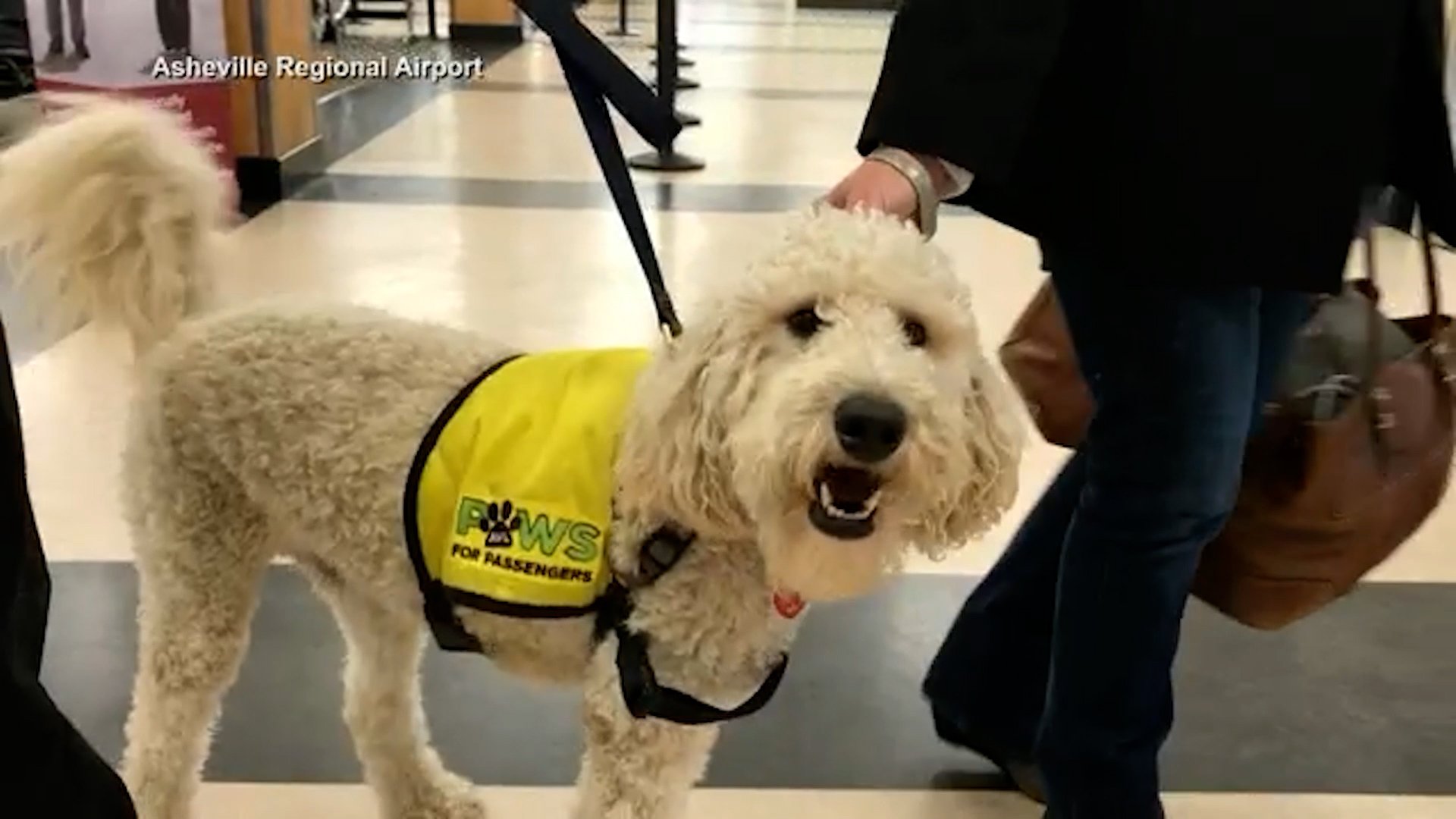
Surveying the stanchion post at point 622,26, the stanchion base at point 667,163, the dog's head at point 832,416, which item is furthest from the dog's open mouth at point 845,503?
the stanchion post at point 622,26

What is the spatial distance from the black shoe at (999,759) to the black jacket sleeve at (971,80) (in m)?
0.99

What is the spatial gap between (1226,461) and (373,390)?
2.77ft

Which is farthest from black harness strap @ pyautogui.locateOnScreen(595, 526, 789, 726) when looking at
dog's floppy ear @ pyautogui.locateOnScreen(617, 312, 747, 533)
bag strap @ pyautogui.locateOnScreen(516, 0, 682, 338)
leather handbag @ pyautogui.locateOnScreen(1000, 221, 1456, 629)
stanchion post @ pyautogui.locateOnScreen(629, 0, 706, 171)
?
stanchion post @ pyautogui.locateOnScreen(629, 0, 706, 171)

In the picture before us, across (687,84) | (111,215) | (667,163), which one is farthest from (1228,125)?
(687,84)

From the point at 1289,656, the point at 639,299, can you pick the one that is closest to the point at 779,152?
the point at 639,299

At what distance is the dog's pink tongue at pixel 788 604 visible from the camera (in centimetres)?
150

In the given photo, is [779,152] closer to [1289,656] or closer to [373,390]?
[1289,656]

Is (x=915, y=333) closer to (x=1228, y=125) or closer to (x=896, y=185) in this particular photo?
(x=896, y=185)

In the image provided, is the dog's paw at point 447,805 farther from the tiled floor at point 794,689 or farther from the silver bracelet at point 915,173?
the silver bracelet at point 915,173

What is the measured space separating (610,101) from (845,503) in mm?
452

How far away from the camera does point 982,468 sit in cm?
137

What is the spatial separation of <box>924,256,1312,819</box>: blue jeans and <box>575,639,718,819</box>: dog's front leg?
16.8 inches

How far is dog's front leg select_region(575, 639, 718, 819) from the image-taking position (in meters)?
1.54

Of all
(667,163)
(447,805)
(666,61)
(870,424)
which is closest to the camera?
(870,424)
